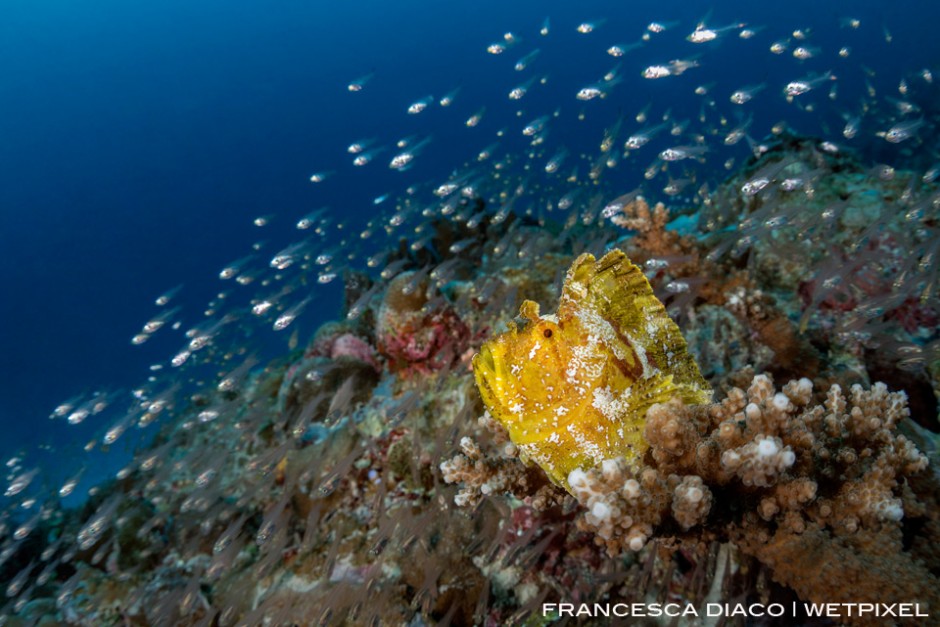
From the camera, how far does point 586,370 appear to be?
7.64 ft

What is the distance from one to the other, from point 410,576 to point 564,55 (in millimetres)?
133963

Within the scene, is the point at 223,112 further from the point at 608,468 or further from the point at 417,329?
the point at 608,468

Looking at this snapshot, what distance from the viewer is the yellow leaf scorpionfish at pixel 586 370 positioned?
7.60ft

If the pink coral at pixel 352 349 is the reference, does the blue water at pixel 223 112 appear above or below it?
below

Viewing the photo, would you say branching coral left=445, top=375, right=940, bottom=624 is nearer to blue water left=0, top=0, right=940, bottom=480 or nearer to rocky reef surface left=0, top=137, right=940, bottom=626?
rocky reef surface left=0, top=137, right=940, bottom=626

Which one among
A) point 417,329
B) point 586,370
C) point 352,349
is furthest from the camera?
point 352,349

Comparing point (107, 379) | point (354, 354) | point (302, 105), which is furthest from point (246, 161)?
point (354, 354)

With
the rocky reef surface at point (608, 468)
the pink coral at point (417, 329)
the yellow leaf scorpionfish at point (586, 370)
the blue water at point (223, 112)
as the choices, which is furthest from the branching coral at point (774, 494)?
the blue water at point (223, 112)

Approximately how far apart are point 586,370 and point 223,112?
12106 cm

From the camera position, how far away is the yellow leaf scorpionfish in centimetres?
232

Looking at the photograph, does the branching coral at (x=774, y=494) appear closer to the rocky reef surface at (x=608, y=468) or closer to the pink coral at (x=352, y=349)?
the rocky reef surface at (x=608, y=468)

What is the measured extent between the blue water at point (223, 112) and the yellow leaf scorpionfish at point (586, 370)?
65.6 metres

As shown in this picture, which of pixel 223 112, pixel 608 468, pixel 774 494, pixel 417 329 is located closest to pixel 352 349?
pixel 417 329

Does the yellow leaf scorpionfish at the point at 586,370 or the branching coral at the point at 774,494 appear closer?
the branching coral at the point at 774,494
